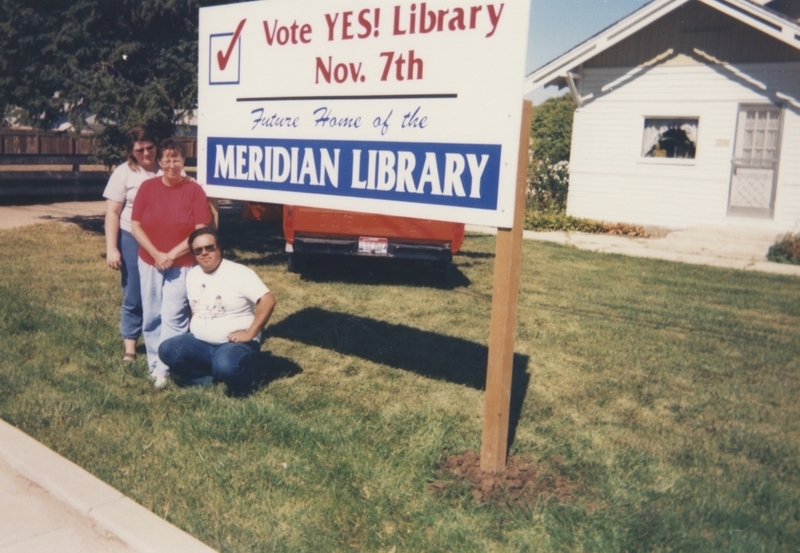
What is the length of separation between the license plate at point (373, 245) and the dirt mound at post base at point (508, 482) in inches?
171

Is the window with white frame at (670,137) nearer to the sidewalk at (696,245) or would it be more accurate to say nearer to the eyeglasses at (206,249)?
the sidewalk at (696,245)

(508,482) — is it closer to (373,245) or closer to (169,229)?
(169,229)

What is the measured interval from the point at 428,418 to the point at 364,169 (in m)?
1.60

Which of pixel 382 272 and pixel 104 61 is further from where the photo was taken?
pixel 104 61

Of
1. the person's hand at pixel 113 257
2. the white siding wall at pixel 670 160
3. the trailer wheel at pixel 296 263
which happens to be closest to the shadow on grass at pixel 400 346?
the person's hand at pixel 113 257

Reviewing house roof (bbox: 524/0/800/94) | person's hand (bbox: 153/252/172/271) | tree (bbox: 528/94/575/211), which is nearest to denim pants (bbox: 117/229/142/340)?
person's hand (bbox: 153/252/172/271)

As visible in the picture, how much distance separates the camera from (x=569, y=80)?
609 inches

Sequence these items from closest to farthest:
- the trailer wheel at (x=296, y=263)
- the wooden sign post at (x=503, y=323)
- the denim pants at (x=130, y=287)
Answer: the wooden sign post at (x=503, y=323) < the denim pants at (x=130, y=287) < the trailer wheel at (x=296, y=263)

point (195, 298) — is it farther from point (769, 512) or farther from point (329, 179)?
point (769, 512)

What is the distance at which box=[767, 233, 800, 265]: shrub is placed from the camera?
10875mm

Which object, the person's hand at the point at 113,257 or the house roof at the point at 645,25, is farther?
the house roof at the point at 645,25

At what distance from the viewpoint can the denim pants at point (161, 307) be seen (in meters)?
4.99

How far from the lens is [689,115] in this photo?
1439cm

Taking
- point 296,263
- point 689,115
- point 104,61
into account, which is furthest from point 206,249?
point 689,115
